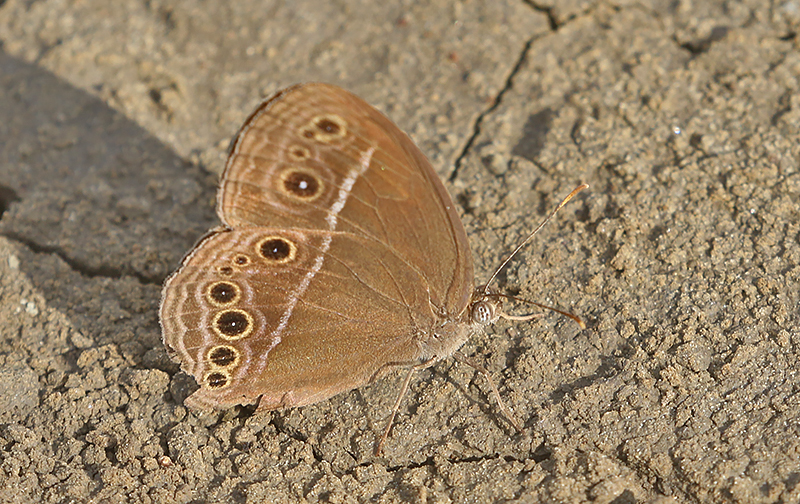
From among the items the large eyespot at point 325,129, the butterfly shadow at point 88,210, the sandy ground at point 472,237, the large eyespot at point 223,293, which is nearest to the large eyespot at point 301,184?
the large eyespot at point 325,129

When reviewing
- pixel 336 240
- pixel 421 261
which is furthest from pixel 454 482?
pixel 336 240

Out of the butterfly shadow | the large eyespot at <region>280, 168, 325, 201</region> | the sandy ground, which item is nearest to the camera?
the sandy ground

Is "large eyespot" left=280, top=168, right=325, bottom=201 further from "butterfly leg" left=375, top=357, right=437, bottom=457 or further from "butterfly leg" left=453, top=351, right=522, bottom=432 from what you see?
"butterfly leg" left=453, top=351, right=522, bottom=432

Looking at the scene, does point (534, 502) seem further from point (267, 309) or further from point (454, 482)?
point (267, 309)

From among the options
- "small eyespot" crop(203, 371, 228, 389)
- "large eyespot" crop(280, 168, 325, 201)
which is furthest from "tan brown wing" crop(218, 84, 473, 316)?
"small eyespot" crop(203, 371, 228, 389)

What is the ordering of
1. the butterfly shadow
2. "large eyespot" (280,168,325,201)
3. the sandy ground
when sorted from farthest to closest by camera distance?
the butterfly shadow, "large eyespot" (280,168,325,201), the sandy ground

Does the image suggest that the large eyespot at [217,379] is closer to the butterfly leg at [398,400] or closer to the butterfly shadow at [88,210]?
the butterfly shadow at [88,210]
